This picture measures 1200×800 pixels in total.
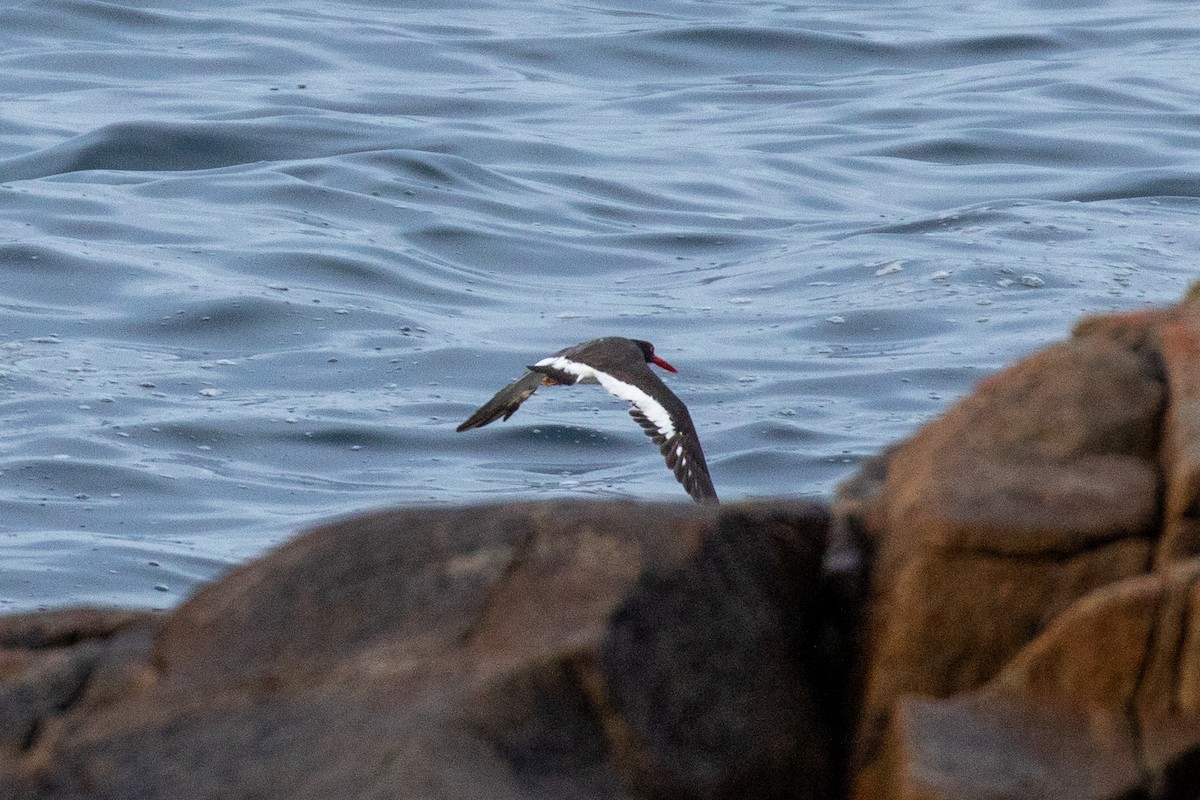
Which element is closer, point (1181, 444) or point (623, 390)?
point (1181, 444)

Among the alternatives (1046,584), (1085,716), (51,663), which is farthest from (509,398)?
(1085,716)

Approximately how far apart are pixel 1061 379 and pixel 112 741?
70.0 inches

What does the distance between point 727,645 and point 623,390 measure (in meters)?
5.19

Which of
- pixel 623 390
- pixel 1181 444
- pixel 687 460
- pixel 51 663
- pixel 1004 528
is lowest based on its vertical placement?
pixel 687 460

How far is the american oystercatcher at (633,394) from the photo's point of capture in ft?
26.6

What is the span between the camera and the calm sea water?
11156 millimetres

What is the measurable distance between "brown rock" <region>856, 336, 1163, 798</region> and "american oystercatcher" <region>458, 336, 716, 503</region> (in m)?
4.30

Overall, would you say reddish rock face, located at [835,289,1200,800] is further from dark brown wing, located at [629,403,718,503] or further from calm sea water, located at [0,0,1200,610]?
calm sea water, located at [0,0,1200,610]

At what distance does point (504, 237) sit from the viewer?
52.3ft

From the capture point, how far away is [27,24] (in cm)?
2211

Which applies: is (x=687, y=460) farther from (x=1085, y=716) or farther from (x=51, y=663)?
(x=1085, y=716)

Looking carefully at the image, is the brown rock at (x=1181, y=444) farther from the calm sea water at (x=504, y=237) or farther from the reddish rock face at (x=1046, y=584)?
the calm sea water at (x=504, y=237)

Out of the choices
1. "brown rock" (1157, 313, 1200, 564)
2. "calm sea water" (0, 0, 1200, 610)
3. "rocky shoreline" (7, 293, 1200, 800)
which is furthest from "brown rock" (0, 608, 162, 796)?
"calm sea water" (0, 0, 1200, 610)

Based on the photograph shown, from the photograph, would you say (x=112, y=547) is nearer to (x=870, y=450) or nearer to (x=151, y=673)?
(x=870, y=450)
